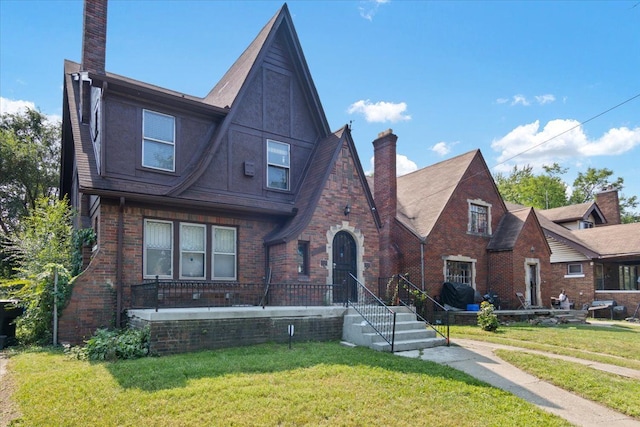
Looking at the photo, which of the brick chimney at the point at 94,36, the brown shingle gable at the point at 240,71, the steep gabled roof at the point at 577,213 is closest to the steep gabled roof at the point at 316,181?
the brown shingle gable at the point at 240,71

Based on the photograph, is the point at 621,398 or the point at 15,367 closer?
the point at 621,398

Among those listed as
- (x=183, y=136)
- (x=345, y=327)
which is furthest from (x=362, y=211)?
(x=183, y=136)

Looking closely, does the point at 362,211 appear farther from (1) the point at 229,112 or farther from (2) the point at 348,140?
(1) the point at 229,112

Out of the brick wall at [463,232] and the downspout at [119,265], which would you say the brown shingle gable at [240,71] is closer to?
the downspout at [119,265]

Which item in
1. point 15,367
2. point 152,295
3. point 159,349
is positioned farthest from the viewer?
point 152,295

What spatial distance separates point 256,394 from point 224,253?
665 cm

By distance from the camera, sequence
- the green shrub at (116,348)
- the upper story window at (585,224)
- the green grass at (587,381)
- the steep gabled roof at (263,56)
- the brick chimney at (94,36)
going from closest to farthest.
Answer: the green grass at (587,381) → the green shrub at (116,348) → the brick chimney at (94,36) → the steep gabled roof at (263,56) → the upper story window at (585,224)

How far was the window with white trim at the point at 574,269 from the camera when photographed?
25.9 metres

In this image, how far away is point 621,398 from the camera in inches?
272

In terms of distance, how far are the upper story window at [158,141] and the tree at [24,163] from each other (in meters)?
18.0

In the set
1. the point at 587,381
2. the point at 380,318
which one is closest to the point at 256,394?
the point at 380,318

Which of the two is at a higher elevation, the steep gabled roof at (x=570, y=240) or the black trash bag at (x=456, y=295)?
the steep gabled roof at (x=570, y=240)

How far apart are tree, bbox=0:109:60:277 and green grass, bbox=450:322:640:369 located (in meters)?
24.8

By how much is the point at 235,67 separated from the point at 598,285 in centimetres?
2458
